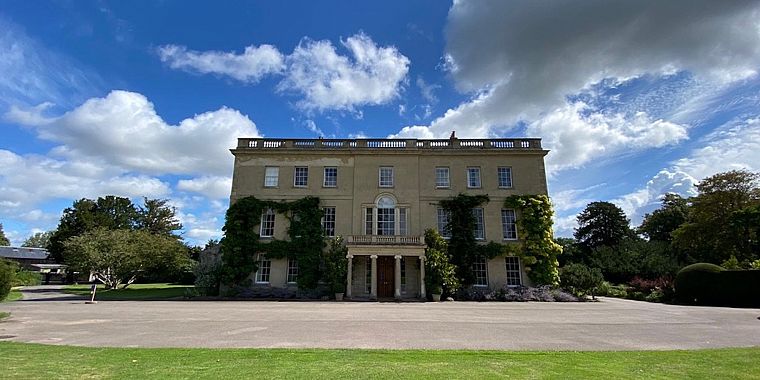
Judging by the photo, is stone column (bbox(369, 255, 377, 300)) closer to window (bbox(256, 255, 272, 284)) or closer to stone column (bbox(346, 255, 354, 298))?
stone column (bbox(346, 255, 354, 298))

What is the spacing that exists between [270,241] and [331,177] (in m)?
6.23

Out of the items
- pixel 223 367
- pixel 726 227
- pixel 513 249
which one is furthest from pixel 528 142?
pixel 223 367

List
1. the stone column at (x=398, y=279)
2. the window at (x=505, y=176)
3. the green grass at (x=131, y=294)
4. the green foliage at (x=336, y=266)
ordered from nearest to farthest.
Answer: the green grass at (x=131, y=294)
the stone column at (x=398, y=279)
the green foliage at (x=336, y=266)
the window at (x=505, y=176)

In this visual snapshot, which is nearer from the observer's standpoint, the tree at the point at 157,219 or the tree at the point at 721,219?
the tree at the point at 721,219

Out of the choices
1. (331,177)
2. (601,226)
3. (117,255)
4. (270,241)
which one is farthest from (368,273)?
A: (601,226)

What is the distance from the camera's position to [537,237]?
87.1 feet

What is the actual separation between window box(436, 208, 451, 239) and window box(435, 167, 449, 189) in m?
1.80

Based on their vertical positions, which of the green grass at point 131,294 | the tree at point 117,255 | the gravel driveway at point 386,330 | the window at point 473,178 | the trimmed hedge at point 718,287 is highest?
the window at point 473,178

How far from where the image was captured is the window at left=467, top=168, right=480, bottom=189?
2856cm

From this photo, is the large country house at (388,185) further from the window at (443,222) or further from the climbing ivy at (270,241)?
the climbing ivy at (270,241)

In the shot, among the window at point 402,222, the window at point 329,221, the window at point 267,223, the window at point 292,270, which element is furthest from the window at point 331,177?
the window at point 292,270

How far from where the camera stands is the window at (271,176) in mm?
28906

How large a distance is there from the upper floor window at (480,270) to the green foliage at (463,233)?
0.49m

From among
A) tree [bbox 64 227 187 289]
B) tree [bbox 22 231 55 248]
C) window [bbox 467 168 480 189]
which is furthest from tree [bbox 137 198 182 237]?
tree [bbox 22 231 55 248]
